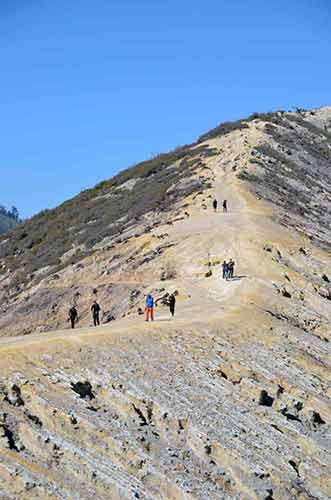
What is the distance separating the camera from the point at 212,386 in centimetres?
2159

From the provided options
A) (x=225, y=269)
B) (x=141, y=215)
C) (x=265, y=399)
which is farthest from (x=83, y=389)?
(x=141, y=215)

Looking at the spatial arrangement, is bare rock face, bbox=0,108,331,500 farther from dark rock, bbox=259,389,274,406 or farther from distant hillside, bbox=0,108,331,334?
distant hillside, bbox=0,108,331,334

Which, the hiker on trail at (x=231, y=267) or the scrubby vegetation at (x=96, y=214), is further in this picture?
the scrubby vegetation at (x=96, y=214)

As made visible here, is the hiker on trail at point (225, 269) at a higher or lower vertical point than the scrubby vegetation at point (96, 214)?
lower

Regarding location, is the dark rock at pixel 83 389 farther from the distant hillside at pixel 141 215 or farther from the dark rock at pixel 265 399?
the distant hillside at pixel 141 215

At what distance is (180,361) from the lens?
73.4 ft

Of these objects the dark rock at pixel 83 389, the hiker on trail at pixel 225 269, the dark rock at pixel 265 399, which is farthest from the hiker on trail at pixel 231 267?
the dark rock at pixel 83 389

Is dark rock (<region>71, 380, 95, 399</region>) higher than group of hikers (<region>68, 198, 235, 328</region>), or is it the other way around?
group of hikers (<region>68, 198, 235, 328</region>)

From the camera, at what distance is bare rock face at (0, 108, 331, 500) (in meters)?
16.4

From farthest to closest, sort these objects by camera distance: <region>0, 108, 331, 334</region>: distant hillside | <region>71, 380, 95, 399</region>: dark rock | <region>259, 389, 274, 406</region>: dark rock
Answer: <region>0, 108, 331, 334</region>: distant hillside
<region>259, 389, 274, 406</region>: dark rock
<region>71, 380, 95, 399</region>: dark rock

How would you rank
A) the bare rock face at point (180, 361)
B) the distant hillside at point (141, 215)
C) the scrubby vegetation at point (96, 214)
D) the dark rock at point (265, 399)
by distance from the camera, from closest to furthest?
the bare rock face at point (180, 361), the dark rock at point (265, 399), the distant hillside at point (141, 215), the scrubby vegetation at point (96, 214)

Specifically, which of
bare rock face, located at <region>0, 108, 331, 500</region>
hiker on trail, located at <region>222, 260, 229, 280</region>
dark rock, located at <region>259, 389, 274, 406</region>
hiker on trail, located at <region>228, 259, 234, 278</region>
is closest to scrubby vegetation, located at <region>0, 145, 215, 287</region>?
bare rock face, located at <region>0, 108, 331, 500</region>

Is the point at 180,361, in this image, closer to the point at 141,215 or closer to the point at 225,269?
the point at 225,269

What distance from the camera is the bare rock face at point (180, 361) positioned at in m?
16.4
